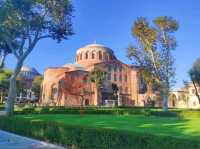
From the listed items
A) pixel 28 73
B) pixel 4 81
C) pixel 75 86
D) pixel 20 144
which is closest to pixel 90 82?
pixel 75 86

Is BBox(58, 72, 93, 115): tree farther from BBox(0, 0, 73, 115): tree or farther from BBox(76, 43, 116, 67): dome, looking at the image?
BBox(0, 0, 73, 115): tree

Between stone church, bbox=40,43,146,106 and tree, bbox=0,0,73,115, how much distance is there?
42.9m

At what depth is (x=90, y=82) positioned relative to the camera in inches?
2963

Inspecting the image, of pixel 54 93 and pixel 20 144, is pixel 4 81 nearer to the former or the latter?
pixel 54 93

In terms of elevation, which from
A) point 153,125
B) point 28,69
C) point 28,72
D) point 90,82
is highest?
point 28,69

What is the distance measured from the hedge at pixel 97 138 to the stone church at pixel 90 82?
5595 cm

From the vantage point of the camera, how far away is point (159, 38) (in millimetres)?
43438

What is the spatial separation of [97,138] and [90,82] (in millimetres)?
64392

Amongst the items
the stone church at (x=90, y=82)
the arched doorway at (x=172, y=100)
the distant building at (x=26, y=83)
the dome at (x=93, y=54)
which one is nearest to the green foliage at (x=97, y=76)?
the stone church at (x=90, y=82)

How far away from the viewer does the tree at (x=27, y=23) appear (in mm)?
26216

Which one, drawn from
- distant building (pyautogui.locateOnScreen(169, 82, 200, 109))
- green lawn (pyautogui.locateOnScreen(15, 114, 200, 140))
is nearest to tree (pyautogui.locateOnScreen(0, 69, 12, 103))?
green lawn (pyautogui.locateOnScreen(15, 114, 200, 140))

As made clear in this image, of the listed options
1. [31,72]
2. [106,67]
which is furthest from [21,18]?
[31,72]

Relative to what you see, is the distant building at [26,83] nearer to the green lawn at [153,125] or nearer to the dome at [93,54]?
the dome at [93,54]

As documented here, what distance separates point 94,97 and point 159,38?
3563 cm
